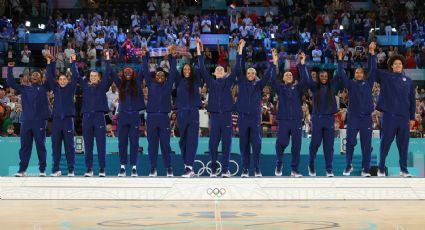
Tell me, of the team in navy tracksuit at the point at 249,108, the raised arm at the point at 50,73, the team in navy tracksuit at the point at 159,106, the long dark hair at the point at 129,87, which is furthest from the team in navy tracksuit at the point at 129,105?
the team in navy tracksuit at the point at 249,108

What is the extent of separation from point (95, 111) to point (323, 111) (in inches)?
159

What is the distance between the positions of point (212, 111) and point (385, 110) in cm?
299

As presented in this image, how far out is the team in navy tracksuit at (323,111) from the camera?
49.6ft

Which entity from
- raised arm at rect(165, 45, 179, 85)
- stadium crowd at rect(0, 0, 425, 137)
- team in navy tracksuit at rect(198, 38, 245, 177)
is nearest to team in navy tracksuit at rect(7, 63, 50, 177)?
raised arm at rect(165, 45, 179, 85)

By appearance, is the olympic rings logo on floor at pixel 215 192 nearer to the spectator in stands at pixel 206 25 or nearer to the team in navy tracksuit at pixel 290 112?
the team in navy tracksuit at pixel 290 112

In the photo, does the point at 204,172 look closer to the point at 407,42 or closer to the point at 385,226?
the point at 385,226

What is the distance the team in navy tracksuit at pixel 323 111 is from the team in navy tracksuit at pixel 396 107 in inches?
34.0

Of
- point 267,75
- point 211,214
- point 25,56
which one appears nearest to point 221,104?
point 267,75

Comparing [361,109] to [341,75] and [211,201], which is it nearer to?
[341,75]

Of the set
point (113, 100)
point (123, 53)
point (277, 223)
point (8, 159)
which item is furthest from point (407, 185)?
point (123, 53)

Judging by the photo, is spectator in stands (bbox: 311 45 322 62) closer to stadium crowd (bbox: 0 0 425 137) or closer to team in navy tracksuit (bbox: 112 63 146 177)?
stadium crowd (bbox: 0 0 425 137)

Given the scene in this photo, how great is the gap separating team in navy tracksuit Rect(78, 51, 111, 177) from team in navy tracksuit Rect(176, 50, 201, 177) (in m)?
1.31

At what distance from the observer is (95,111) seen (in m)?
15.1

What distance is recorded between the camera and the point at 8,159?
19203 millimetres
